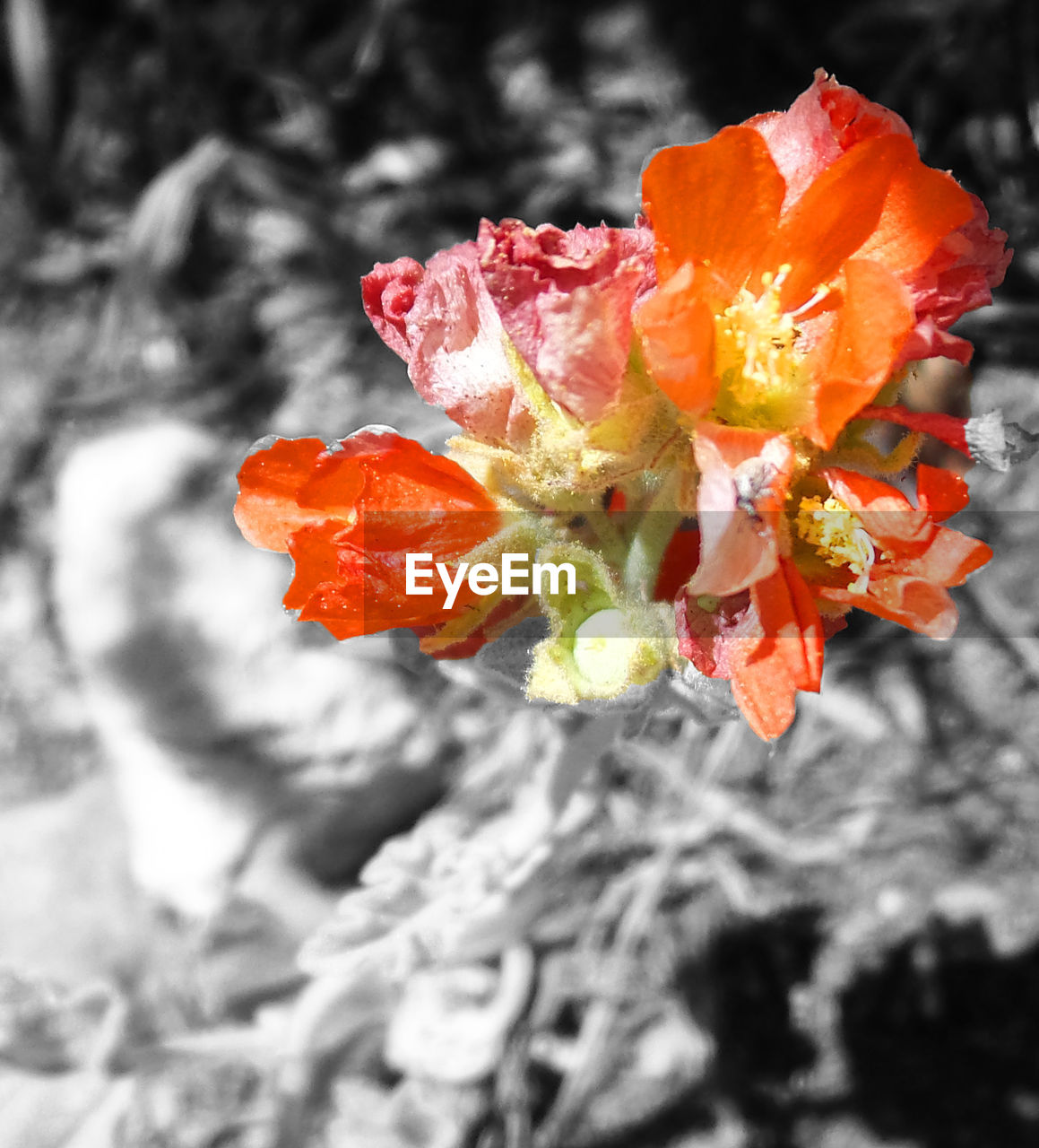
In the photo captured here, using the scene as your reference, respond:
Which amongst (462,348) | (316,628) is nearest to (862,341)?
(462,348)

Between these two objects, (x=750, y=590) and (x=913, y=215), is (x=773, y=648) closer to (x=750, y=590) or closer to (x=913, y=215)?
(x=750, y=590)

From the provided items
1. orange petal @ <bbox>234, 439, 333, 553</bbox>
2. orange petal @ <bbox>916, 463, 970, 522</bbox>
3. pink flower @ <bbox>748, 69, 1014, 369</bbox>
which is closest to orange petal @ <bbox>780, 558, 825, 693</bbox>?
orange petal @ <bbox>916, 463, 970, 522</bbox>

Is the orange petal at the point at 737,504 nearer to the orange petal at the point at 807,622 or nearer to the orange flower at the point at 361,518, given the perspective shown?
the orange petal at the point at 807,622

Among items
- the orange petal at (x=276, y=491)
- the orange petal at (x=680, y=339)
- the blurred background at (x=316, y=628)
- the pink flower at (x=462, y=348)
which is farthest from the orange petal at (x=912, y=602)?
the blurred background at (x=316, y=628)

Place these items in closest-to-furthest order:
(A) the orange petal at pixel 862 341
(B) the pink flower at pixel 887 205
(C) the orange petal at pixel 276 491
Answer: (A) the orange petal at pixel 862 341 → (B) the pink flower at pixel 887 205 → (C) the orange petal at pixel 276 491

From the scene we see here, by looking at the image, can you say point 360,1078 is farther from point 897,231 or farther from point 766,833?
point 897,231

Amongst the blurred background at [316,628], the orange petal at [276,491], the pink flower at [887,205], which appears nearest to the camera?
the pink flower at [887,205]

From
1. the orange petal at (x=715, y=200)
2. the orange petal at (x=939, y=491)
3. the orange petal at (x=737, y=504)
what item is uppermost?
the orange petal at (x=715, y=200)
